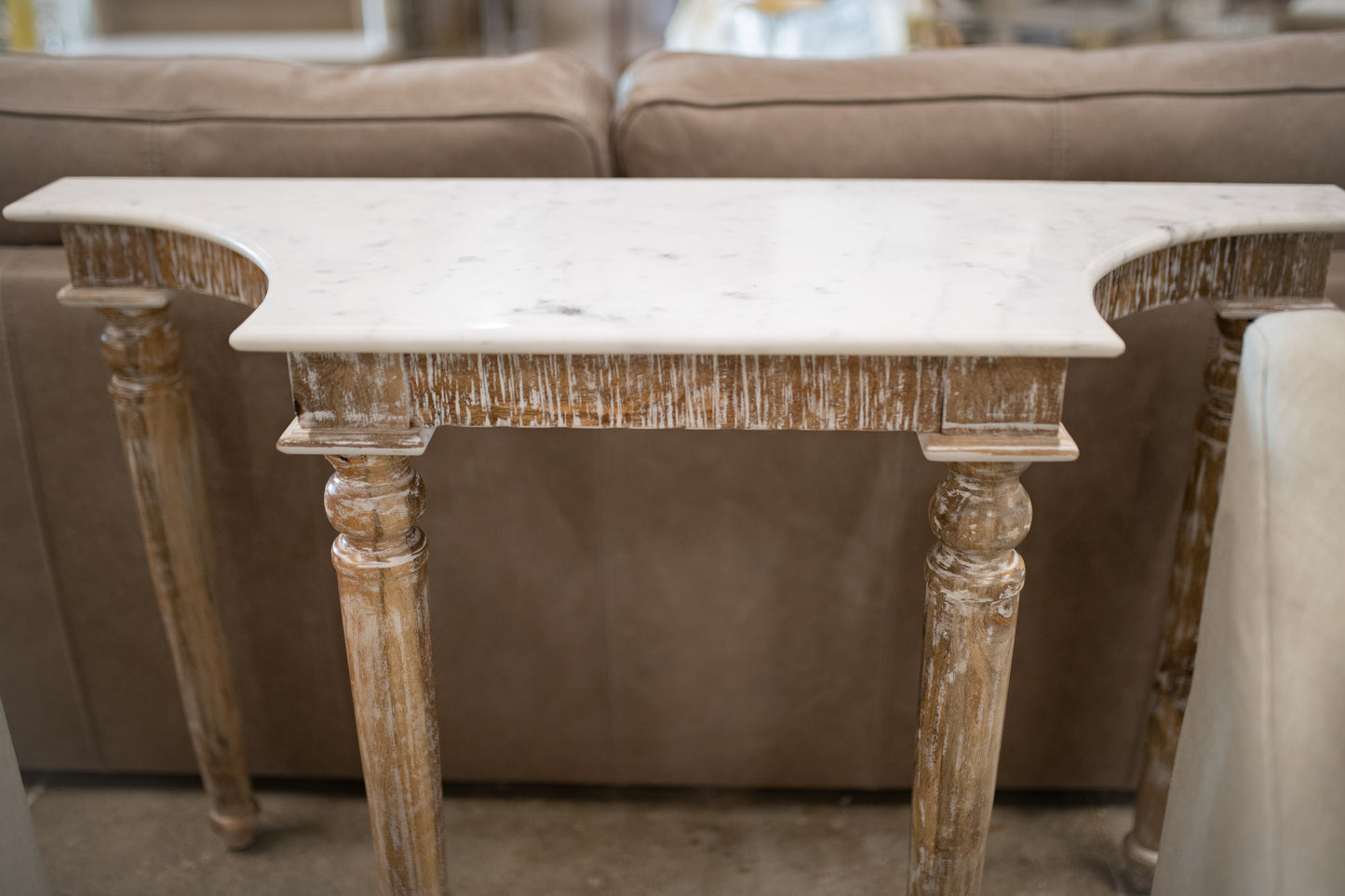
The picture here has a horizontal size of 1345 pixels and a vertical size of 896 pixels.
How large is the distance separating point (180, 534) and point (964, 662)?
28.9 inches

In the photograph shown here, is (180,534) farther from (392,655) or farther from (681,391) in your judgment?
(681,391)

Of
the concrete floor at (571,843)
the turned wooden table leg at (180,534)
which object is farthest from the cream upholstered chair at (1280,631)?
the turned wooden table leg at (180,534)

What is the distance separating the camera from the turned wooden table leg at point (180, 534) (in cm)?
96

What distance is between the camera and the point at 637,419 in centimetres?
66

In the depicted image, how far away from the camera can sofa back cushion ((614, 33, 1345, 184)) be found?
0.99 metres

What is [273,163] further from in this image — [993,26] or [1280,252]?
[993,26]

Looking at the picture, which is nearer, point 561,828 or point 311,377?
point 311,377

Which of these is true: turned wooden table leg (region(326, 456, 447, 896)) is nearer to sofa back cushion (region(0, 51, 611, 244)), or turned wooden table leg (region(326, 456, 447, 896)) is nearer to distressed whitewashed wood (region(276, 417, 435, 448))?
distressed whitewashed wood (region(276, 417, 435, 448))

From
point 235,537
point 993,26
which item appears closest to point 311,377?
point 235,537

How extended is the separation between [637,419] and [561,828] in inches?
28.6

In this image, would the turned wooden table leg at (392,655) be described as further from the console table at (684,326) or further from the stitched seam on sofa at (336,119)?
the stitched seam on sofa at (336,119)

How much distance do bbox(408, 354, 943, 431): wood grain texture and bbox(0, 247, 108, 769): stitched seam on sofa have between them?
62cm

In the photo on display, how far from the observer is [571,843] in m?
1.20

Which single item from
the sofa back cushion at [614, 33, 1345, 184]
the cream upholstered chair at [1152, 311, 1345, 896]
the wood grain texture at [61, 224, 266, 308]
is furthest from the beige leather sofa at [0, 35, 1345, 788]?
the cream upholstered chair at [1152, 311, 1345, 896]
